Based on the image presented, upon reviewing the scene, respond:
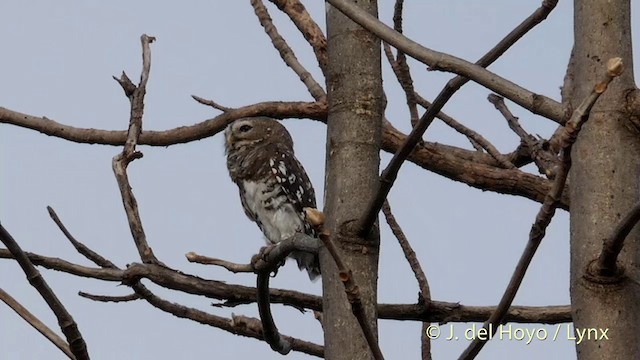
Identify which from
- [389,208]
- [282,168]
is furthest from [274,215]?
[389,208]

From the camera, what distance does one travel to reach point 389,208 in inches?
153

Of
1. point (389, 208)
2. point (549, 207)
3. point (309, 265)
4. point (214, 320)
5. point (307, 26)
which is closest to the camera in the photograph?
point (549, 207)

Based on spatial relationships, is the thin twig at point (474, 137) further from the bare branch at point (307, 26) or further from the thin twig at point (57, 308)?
the thin twig at point (57, 308)

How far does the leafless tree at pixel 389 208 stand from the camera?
2.20 metres

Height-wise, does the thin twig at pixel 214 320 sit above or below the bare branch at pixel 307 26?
below

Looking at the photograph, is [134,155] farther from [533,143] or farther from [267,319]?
[533,143]

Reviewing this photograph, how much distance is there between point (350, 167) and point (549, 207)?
85cm

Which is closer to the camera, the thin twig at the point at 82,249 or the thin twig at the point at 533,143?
the thin twig at the point at 82,249

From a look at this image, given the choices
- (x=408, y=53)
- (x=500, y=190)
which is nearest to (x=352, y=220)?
(x=408, y=53)

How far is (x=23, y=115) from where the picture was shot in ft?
13.8

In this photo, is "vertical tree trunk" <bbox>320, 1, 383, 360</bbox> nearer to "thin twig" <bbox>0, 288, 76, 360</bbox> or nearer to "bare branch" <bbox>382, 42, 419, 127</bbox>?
"thin twig" <bbox>0, 288, 76, 360</bbox>

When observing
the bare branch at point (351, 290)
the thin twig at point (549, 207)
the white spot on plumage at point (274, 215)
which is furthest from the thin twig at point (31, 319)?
the white spot on plumage at point (274, 215)

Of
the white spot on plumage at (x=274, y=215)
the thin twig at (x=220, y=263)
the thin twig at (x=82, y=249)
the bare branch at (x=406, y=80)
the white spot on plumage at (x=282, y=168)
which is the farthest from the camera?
the white spot on plumage at (x=282, y=168)

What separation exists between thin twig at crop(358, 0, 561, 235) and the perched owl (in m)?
3.95
